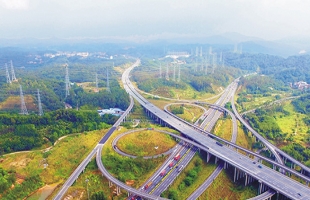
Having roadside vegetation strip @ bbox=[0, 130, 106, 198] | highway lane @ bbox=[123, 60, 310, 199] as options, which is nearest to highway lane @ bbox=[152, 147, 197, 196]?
highway lane @ bbox=[123, 60, 310, 199]

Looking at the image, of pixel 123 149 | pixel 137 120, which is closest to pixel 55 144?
pixel 123 149

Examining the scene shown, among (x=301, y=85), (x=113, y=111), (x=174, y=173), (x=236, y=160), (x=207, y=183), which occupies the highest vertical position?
(x=236, y=160)

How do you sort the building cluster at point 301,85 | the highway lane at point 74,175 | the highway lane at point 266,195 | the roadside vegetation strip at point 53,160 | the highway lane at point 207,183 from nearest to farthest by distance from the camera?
the highway lane at point 266,195 → the highway lane at point 74,175 → the highway lane at point 207,183 → the roadside vegetation strip at point 53,160 → the building cluster at point 301,85

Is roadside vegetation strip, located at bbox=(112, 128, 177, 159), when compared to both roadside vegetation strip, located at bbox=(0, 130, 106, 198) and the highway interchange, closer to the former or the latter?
the highway interchange

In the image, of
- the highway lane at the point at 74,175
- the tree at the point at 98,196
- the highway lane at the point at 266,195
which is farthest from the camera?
the highway lane at the point at 74,175

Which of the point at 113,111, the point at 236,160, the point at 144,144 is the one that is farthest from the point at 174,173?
the point at 113,111

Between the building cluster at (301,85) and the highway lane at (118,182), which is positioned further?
the building cluster at (301,85)

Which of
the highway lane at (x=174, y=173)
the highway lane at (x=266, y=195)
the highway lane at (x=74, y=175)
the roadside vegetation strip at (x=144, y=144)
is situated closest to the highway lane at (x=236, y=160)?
the highway lane at (x=266, y=195)

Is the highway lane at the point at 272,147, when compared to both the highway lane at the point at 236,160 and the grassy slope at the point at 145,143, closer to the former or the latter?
the highway lane at the point at 236,160

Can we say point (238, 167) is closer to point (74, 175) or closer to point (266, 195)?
point (266, 195)

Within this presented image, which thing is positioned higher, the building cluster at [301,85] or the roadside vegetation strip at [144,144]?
the roadside vegetation strip at [144,144]
